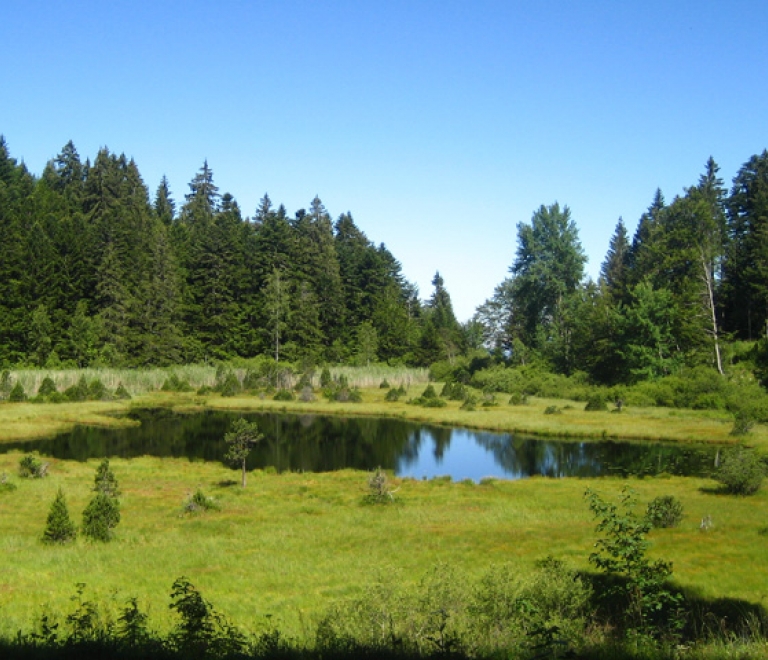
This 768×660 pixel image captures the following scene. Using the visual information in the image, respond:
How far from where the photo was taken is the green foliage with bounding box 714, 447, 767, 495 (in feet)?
90.5

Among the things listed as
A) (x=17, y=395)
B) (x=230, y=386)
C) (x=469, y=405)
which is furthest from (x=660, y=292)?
(x=17, y=395)

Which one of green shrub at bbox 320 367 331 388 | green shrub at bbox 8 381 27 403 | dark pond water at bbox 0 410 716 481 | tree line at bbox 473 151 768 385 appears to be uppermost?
tree line at bbox 473 151 768 385

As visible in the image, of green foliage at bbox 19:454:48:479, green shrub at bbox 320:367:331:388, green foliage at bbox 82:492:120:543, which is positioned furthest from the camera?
green shrub at bbox 320:367:331:388

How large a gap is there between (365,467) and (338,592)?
80.5 feet

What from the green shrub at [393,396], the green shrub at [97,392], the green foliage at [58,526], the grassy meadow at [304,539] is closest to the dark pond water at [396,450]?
the grassy meadow at [304,539]

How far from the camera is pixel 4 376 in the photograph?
206 feet

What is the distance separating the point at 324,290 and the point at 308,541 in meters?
91.5

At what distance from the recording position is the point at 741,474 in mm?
27547

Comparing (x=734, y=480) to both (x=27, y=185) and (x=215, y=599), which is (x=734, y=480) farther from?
(x=27, y=185)

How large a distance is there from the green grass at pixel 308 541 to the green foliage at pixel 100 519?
516 millimetres

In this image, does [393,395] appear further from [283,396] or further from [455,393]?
[283,396]

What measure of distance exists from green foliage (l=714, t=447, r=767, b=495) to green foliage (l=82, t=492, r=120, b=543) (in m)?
23.9

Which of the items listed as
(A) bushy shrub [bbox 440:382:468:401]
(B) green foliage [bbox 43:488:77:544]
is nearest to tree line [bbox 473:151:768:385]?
(A) bushy shrub [bbox 440:382:468:401]

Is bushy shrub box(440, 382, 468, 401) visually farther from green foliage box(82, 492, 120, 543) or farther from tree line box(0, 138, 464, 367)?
green foliage box(82, 492, 120, 543)
